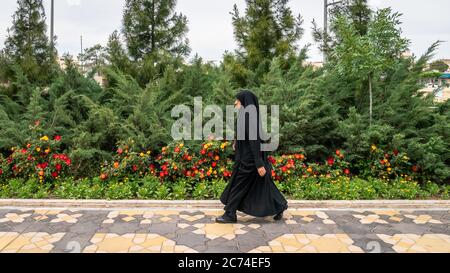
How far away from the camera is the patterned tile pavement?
374 centimetres

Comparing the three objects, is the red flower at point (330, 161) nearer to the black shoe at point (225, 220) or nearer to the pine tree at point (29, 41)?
the black shoe at point (225, 220)

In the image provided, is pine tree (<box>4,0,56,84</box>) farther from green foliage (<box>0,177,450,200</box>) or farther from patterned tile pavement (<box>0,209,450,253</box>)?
patterned tile pavement (<box>0,209,450,253</box>)

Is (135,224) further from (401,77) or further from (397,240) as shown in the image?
(401,77)

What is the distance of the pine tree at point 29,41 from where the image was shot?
8.35 m

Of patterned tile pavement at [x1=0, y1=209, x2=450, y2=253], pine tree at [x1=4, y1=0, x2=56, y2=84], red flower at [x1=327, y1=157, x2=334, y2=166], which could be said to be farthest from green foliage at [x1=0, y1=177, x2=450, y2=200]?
pine tree at [x1=4, y1=0, x2=56, y2=84]

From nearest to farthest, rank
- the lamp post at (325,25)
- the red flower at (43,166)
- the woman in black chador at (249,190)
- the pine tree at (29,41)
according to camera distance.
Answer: the woman in black chador at (249,190)
the red flower at (43,166)
the pine tree at (29,41)
the lamp post at (325,25)

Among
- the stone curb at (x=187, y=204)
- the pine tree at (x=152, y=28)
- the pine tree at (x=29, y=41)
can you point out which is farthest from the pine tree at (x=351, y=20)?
the pine tree at (x=29, y=41)

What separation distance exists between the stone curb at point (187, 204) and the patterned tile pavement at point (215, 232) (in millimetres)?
200

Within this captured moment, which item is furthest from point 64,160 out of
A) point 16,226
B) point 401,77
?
point 401,77

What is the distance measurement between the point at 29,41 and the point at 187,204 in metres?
6.26

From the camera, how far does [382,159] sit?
6422 millimetres

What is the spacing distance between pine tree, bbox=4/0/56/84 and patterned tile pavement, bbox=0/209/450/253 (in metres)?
4.62

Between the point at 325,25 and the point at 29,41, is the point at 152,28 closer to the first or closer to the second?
the point at 29,41
